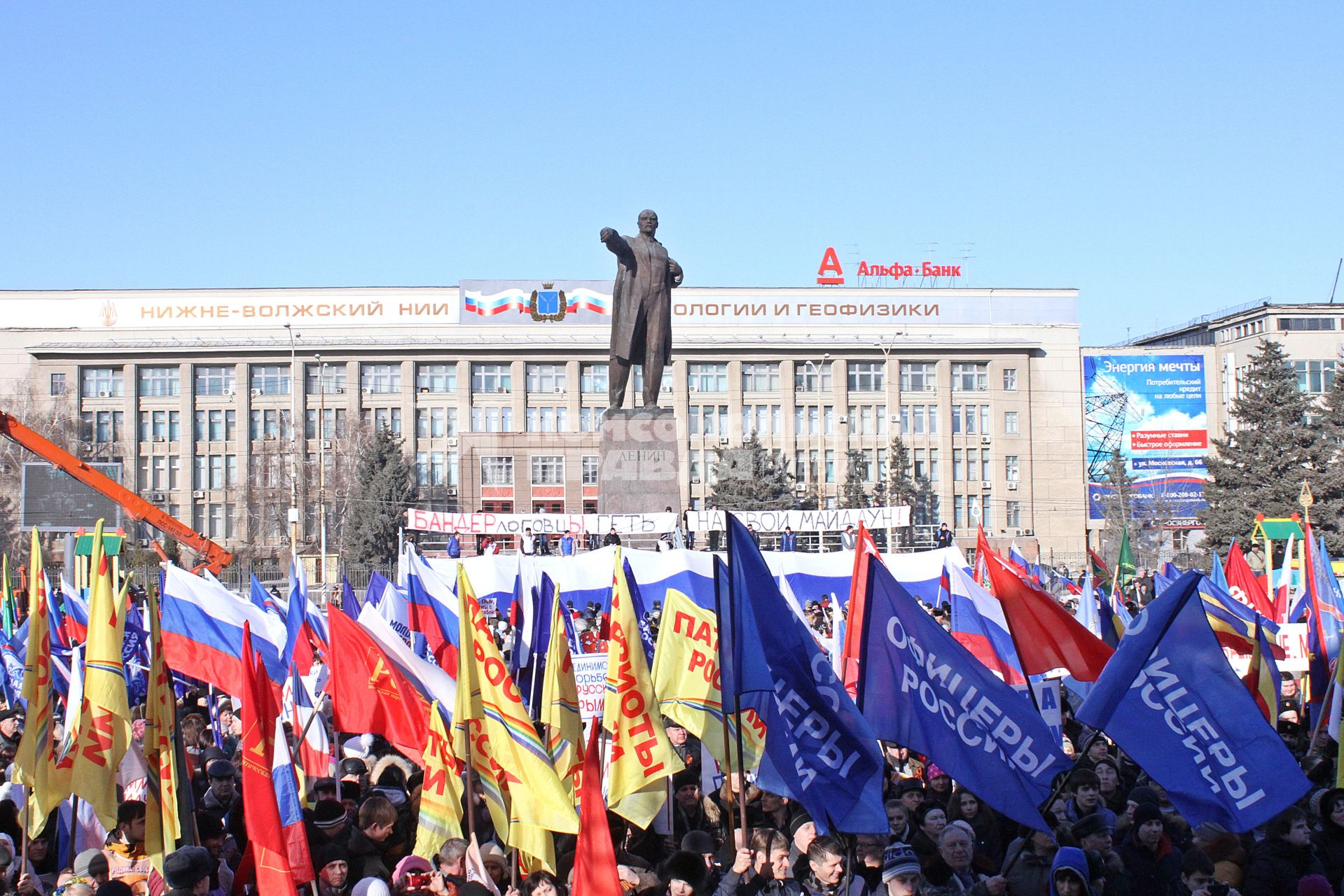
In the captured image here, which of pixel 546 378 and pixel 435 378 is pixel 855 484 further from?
pixel 435 378

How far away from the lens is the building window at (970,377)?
6712cm

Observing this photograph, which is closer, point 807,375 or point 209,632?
point 209,632

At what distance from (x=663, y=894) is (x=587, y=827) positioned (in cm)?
97

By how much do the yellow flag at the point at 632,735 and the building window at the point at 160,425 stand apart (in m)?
62.0

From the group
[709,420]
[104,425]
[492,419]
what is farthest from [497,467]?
[104,425]

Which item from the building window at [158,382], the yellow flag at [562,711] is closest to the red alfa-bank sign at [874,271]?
the building window at [158,382]

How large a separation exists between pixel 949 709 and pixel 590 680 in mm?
3548

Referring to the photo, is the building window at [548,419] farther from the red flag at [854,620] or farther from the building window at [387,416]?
the red flag at [854,620]

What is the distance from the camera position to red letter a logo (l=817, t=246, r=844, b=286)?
218 ft

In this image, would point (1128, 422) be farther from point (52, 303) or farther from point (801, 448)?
point (52, 303)

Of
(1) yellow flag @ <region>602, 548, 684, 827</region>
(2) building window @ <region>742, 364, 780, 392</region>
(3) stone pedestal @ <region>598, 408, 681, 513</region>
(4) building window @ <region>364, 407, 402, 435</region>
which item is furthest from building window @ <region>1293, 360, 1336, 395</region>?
(1) yellow flag @ <region>602, 548, 684, 827</region>

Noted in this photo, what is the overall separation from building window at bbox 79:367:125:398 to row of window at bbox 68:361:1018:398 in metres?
0.03

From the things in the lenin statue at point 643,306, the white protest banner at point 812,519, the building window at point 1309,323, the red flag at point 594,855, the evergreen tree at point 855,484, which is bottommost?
the red flag at point 594,855

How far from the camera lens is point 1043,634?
7984mm
